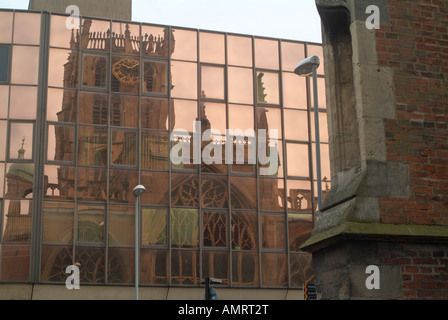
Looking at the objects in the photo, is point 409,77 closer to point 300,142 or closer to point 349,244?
point 349,244

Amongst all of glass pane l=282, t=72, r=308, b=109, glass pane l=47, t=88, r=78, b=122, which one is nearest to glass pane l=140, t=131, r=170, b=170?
glass pane l=47, t=88, r=78, b=122

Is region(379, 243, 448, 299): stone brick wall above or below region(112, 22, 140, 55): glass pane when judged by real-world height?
below

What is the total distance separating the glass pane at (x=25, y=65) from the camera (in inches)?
1336

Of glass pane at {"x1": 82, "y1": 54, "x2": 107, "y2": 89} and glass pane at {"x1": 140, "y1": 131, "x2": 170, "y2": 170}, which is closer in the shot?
glass pane at {"x1": 140, "y1": 131, "x2": 170, "y2": 170}

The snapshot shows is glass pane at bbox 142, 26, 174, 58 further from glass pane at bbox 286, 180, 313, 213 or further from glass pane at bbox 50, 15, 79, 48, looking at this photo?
glass pane at bbox 286, 180, 313, 213

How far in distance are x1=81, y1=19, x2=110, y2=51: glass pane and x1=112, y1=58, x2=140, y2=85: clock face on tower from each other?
0.98 meters

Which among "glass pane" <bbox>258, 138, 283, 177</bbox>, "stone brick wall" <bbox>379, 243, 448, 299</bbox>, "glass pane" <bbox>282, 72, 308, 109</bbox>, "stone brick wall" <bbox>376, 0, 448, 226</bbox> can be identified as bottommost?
"stone brick wall" <bbox>379, 243, 448, 299</bbox>

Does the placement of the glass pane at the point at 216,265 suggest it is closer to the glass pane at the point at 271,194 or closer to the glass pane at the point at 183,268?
the glass pane at the point at 183,268

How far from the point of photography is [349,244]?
7.41 metres

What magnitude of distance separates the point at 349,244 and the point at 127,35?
96.8 ft

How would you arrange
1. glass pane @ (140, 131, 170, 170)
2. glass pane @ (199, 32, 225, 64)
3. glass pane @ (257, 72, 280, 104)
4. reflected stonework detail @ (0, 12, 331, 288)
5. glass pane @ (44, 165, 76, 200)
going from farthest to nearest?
glass pane @ (257, 72, 280, 104) < glass pane @ (199, 32, 225, 64) < glass pane @ (140, 131, 170, 170) < glass pane @ (44, 165, 76, 200) < reflected stonework detail @ (0, 12, 331, 288)

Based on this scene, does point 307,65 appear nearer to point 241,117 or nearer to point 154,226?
point 154,226

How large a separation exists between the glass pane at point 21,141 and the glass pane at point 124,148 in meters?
3.71

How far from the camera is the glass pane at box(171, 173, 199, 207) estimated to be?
33875 mm
